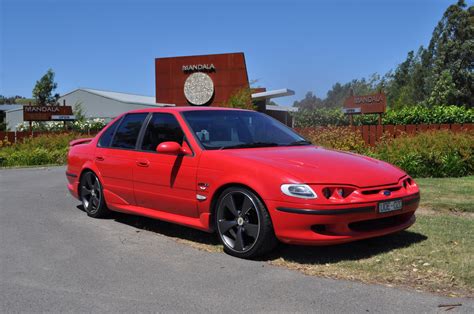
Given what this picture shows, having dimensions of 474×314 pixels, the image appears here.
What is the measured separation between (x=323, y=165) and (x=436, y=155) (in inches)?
283

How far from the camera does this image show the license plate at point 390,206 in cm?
491

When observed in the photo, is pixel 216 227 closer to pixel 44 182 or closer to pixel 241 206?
pixel 241 206

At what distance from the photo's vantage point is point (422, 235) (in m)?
5.85

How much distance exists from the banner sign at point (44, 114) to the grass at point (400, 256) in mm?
26591

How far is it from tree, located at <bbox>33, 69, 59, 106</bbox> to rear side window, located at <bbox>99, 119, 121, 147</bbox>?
49.9 metres

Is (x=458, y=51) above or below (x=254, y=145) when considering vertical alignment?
above

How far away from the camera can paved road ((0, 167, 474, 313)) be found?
390cm

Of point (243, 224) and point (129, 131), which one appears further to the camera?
point (129, 131)

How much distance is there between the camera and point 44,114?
31.7 m

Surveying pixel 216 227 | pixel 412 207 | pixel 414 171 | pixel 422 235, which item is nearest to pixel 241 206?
pixel 216 227

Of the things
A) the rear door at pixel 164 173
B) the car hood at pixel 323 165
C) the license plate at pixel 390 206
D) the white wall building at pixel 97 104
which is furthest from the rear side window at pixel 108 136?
the white wall building at pixel 97 104

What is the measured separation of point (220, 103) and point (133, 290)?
22.5 m

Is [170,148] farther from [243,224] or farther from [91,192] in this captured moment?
[91,192]

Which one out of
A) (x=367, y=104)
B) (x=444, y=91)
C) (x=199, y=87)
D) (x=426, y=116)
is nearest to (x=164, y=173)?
(x=367, y=104)
